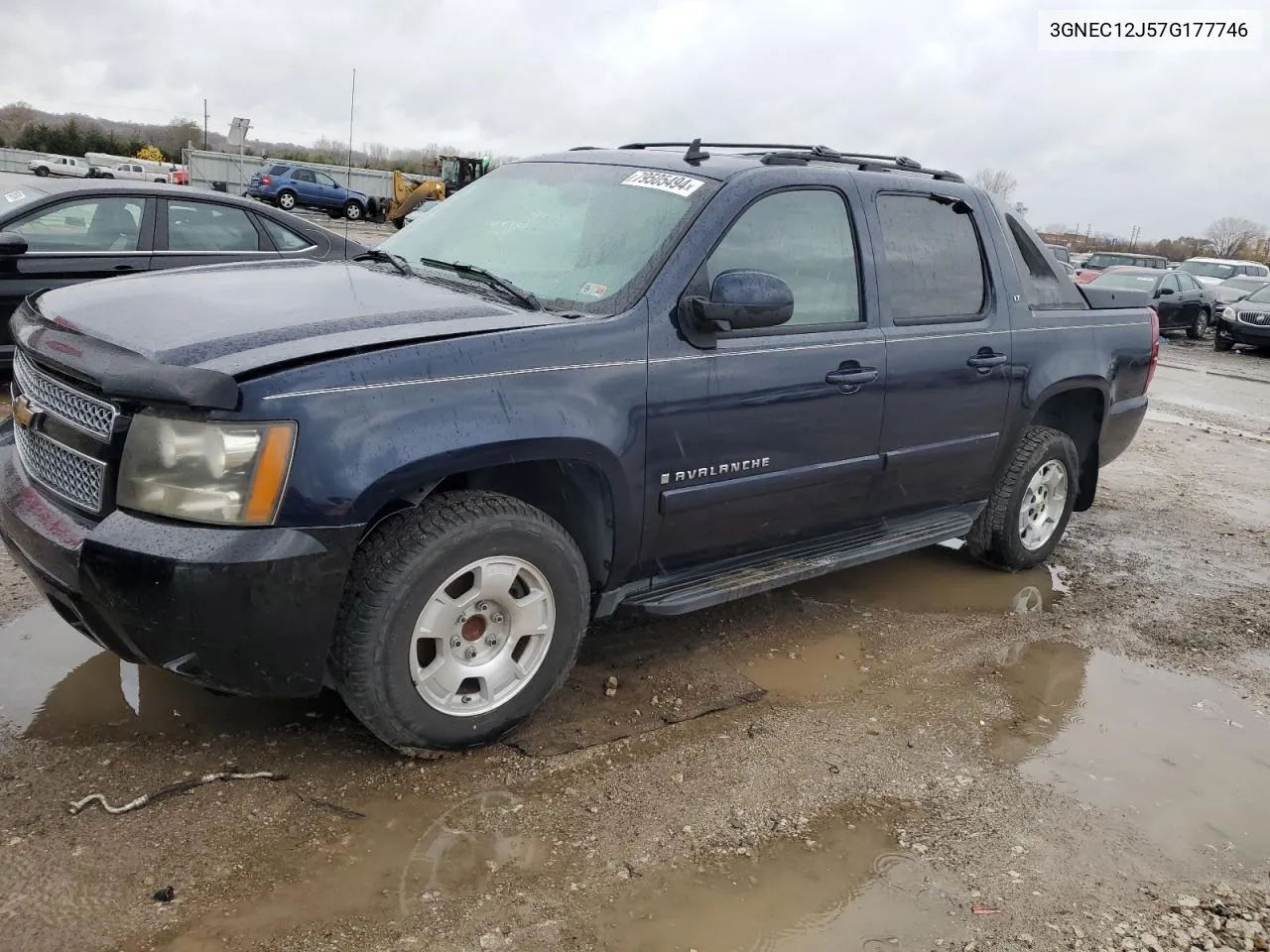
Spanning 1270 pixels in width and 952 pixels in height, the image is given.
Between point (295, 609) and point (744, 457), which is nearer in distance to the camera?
point (295, 609)

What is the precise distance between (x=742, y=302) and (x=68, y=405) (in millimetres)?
2045

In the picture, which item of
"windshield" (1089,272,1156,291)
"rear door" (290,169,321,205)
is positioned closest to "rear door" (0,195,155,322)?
"windshield" (1089,272,1156,291)

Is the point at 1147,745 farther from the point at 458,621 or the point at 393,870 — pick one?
the point at 393,870

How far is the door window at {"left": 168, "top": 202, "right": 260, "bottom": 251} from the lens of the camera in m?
7.12

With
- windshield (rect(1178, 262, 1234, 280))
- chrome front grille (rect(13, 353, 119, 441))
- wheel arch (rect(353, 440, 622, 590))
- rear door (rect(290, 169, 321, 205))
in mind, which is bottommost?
wheel arch (rect(353, 440, 622, 590))

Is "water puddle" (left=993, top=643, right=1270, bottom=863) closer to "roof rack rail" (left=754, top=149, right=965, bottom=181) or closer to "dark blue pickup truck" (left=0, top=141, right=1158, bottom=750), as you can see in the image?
"dark blue pickup truck" (left=0, top=141, right=1158, bottom=750)

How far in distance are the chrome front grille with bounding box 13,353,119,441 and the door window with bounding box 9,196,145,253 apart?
13.8ft

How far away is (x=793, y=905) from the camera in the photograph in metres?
2.68

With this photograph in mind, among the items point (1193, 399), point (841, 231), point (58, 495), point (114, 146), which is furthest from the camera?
point (114, 146)

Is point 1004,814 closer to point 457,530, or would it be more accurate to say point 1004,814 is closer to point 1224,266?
point 457,530

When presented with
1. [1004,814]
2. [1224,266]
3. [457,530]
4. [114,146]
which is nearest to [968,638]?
[1004,814]

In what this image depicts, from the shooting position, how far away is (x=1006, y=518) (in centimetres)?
515

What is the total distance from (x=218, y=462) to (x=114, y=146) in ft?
216

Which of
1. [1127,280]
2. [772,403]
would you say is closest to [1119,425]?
[772,403]
